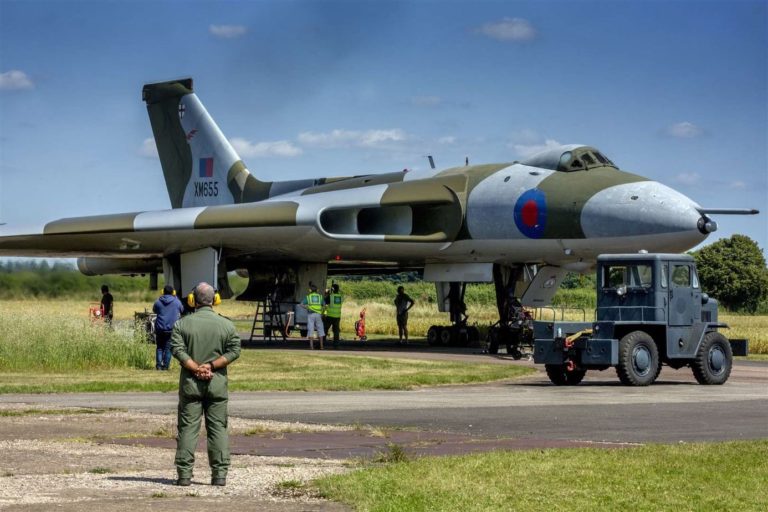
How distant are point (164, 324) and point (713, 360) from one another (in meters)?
8.61

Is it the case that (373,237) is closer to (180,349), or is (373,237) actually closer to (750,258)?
(180,349)

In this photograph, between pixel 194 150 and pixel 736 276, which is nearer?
pixel 194 150

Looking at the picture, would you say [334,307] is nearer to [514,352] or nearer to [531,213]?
[514,352]

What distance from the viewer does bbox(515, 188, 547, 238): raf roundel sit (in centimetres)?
2453

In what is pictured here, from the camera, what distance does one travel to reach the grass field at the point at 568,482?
749 cm

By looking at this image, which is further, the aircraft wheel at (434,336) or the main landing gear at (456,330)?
the aircraft wheel at (434,336)

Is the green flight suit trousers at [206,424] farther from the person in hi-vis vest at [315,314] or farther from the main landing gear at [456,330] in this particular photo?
the main landing gear at [456,330]

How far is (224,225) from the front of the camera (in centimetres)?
2702

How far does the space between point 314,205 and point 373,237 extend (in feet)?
4.80

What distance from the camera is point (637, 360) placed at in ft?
→ 56.5

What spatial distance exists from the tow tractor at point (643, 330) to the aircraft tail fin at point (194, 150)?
1680cm

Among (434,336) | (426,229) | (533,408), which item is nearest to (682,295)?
(533,408)

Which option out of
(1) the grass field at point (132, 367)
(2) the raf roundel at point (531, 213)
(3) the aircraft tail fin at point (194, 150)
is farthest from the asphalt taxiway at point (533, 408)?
(3) the aircraft tail fin at point (194, 150)

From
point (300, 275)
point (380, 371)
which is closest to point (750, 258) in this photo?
point (300, 275)
